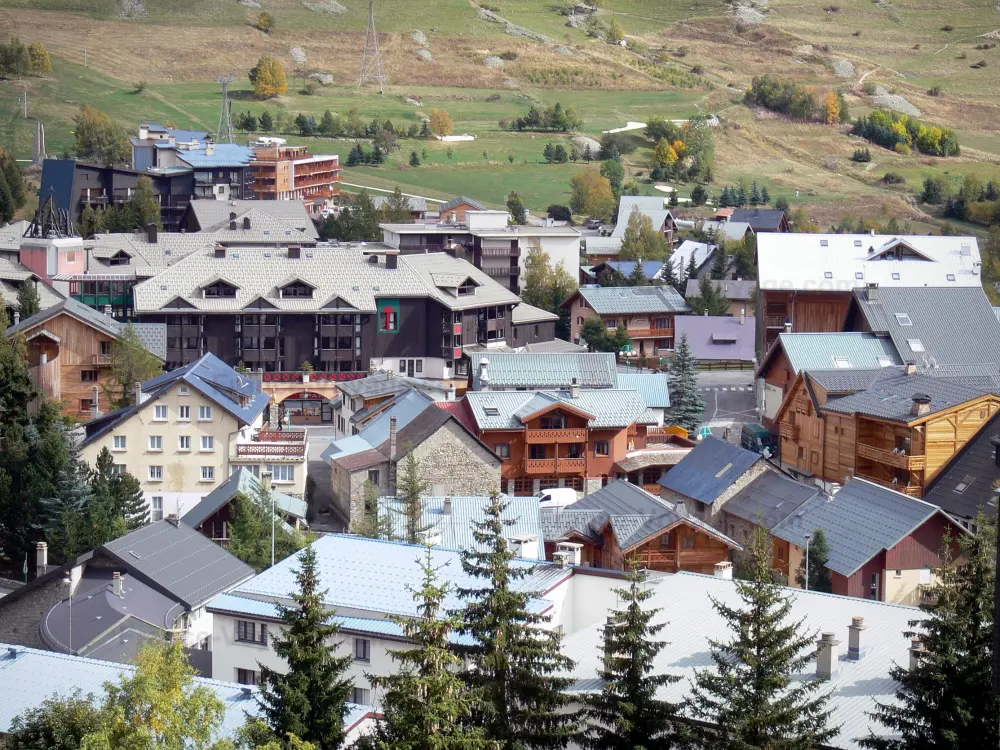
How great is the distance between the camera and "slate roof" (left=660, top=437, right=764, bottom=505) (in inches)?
1950

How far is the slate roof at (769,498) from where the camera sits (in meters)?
46.3

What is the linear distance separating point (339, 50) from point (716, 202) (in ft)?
230

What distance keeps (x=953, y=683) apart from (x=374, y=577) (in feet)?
45.3

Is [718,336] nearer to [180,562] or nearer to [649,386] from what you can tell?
[649,386]

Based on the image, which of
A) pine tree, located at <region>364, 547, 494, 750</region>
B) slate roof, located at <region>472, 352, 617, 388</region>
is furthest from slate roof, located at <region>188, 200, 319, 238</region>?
pine tree, located at <region>364, 547, 494, 750</region>

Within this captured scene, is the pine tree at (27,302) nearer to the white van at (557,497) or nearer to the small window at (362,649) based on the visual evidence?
the white van at (557,497)

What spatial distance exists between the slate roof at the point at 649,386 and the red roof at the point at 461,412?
5.90 meters

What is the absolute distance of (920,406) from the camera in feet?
163

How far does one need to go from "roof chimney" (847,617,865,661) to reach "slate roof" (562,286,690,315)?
54388 mm

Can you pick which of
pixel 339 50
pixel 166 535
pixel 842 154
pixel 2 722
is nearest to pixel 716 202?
pixel 842 154

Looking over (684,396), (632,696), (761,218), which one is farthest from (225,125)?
(632,696)

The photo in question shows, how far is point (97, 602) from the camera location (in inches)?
1533

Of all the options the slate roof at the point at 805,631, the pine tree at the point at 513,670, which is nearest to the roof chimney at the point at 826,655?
the slate roof at the point at 805,631

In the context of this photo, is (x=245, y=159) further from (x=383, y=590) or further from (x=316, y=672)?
(x=316, y=672)
